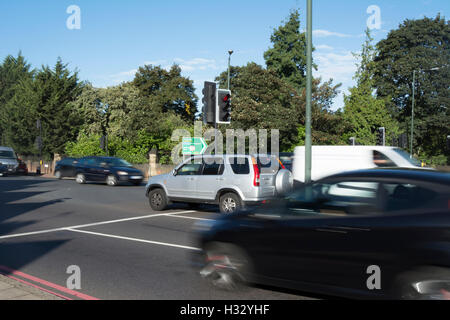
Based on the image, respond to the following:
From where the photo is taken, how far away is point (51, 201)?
51.1ft

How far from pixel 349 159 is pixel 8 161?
2924cm

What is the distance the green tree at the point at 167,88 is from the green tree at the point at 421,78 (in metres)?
25.6

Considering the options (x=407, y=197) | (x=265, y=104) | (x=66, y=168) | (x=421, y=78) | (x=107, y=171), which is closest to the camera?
(x=407, y=197)

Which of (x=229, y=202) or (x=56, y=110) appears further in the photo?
(x=56, y=110)

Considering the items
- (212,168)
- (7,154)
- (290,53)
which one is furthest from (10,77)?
(212,168)

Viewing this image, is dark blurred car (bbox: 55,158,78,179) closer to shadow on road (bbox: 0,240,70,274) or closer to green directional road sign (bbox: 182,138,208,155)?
green directional road sign (bbox: 182,138,208,155)

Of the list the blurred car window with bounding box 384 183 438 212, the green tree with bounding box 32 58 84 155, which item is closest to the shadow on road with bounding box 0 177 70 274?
the blurred car window with bounding box 384 183 438 212

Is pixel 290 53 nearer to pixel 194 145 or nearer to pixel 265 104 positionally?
pixel 265 104

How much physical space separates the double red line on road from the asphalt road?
0.09m

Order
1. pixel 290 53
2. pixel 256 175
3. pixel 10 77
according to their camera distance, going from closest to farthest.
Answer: pixel 256 175 < pixel 290 53 < pixel 10 77

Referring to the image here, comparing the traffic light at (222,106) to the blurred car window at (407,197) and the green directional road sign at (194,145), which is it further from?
the green directional road sign at (194,145)

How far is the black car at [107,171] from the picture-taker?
23531 mm

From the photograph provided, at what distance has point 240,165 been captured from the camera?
38.9ft
